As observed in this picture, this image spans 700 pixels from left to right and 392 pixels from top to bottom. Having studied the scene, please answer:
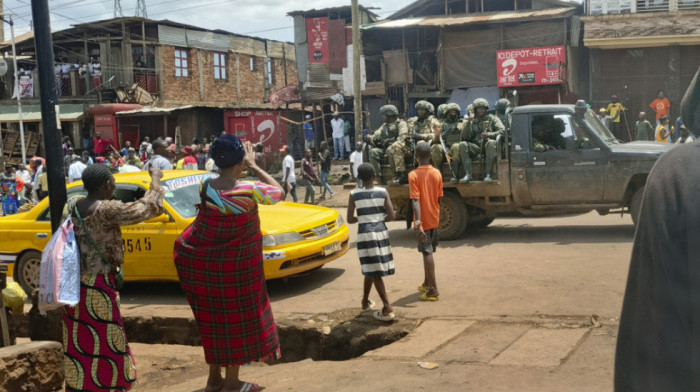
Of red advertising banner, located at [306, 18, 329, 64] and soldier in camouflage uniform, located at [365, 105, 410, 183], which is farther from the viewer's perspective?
red advertising banner, located at [306, 18, 329, 64]

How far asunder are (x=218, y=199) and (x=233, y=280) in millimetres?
549

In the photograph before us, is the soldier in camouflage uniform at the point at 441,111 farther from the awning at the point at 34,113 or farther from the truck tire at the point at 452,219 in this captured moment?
the awning at the point at 34,113

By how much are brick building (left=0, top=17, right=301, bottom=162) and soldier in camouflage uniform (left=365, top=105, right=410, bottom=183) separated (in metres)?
20.0

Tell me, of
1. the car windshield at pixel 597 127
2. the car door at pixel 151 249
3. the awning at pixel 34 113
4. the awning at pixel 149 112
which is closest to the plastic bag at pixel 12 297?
the car door at pixel 151 249

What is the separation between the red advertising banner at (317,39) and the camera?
31469mm

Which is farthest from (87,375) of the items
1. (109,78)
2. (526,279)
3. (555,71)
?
(109,78)

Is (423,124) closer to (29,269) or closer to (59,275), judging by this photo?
(29,269)

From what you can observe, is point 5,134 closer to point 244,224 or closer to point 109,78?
point 109,78

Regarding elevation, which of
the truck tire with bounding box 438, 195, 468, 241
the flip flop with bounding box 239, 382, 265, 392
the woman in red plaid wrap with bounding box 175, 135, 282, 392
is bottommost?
the flip flop with bounding box 239, 382, 265, 392

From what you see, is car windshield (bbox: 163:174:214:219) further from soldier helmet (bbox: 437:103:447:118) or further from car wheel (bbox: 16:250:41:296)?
soldier helmet (bbox: 437:103:447:118)

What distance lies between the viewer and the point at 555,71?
2427cm

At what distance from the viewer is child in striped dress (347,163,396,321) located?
6570 millimetres

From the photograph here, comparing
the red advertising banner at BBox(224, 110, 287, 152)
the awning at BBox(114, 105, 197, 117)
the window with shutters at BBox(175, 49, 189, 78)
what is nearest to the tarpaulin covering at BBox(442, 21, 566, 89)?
the red advertising banner at BBox(224, 110, 287, 152)

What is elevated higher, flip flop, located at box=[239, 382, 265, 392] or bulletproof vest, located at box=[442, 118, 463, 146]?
bulletproof vest, located at box=[442, 118, 463, 146]
